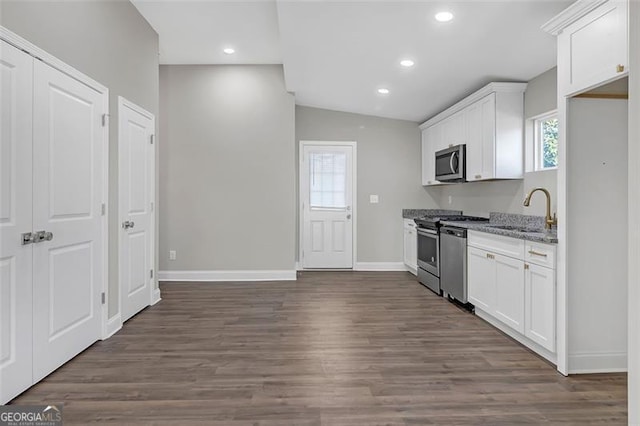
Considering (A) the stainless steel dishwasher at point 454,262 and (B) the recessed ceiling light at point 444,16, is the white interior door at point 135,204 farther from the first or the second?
(A) the stainless steel dishwasher at point 454,262

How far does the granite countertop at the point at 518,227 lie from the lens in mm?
2824

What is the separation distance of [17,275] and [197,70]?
405 cm

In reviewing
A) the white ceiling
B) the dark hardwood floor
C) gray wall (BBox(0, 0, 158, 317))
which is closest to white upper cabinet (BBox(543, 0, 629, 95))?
the white ceiling

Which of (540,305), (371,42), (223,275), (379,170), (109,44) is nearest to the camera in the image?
(540,305)

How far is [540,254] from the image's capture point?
2805 mm

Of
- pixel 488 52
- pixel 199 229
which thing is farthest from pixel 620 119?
pixel 199 229

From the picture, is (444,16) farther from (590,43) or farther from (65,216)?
(65,216)

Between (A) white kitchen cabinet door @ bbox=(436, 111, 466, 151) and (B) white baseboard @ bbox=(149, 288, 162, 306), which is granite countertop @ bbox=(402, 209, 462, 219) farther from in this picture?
(B) white baseboard @ bbox=(149, 288, 162, 306)

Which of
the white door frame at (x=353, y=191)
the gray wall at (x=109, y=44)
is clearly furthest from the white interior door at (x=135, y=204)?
the white door frame at (x=353, y=191)

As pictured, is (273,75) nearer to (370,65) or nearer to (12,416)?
(370,65)

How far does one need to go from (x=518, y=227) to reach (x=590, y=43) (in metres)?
1.91

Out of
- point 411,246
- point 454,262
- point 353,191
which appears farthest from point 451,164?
point 353,191

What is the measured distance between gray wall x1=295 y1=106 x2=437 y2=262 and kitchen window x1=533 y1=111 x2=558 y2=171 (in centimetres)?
255

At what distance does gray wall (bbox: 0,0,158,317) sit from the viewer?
2387 mm
